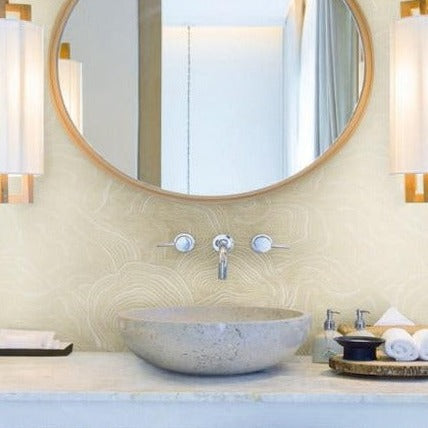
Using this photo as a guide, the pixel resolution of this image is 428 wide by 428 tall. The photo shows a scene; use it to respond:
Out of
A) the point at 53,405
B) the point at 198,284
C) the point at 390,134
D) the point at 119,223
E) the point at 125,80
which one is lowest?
the point at 53,405

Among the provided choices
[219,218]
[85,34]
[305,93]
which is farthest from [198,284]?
[85,34]

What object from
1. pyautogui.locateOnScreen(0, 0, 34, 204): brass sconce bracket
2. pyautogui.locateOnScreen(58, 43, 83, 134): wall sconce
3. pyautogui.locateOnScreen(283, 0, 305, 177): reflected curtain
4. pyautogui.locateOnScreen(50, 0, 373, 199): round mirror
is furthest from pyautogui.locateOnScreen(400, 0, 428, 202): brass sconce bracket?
pyautogui.locateOnScreen(0, 0, 34, 204): brass sconce bracket

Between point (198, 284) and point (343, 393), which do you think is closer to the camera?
point (343, 393)

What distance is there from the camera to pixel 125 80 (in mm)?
2477

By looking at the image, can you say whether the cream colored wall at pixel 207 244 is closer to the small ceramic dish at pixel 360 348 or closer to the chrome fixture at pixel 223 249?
the chrome fixture at pixel 223 249

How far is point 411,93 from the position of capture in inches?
93.0

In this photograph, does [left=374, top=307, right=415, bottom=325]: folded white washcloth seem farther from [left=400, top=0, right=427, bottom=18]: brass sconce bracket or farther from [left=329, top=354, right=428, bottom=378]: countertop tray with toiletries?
[left=400, top=0, right=427, bottom=18]: brass sconce bracket

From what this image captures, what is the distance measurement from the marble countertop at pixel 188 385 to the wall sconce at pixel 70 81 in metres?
0.72

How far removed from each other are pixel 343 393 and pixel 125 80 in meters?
1.09

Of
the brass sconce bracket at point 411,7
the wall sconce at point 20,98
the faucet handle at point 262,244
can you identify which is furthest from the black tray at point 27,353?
the brass sconce bracket at point 411,7

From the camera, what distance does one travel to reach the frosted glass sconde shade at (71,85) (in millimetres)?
2475

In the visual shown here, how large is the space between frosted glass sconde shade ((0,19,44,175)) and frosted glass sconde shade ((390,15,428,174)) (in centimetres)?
98

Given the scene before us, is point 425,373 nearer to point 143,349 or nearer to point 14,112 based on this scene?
point 143,349

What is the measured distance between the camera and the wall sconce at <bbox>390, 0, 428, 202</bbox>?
92.4 inches
